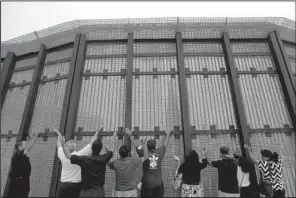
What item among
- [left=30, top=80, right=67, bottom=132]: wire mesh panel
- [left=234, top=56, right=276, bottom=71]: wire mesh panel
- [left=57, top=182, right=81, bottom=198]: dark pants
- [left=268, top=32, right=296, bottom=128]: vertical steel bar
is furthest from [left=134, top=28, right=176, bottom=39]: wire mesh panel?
[left=57, top=182, right=81, bottom=198]: dark pants

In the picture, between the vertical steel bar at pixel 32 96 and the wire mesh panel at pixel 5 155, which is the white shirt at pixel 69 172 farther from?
the wire mesh panel at pixel 5 155

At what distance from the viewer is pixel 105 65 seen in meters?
6.80

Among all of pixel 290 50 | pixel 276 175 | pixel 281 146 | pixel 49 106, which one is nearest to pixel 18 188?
pixel 49 106

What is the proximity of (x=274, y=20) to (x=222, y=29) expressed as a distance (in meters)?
1.56

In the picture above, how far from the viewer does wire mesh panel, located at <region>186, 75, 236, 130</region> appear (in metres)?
6.02

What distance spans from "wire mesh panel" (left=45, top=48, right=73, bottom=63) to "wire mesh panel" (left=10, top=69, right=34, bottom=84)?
724 millimetres

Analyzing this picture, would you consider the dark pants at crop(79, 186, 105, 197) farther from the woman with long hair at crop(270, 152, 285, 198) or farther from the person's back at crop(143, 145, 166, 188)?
the woman with long hair at crop(270, 152, 285, 198)

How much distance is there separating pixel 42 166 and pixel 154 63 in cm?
426

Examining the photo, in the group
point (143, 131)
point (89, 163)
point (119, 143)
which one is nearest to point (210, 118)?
point (143, 131)

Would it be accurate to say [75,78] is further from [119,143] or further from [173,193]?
[173,193]

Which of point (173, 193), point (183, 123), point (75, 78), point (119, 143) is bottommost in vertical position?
point (173, 193)

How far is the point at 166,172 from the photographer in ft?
18.3

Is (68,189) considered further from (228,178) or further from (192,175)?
(228,178)

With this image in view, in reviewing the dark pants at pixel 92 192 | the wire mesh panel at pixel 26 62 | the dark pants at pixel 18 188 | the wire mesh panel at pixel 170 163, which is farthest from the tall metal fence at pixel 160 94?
the dark pants at pixel 92 192
